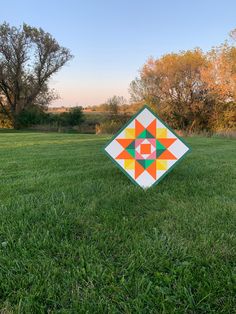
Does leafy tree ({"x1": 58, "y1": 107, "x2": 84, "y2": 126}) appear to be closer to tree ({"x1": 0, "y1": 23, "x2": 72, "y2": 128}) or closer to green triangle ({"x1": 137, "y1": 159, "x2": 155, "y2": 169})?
tree ({"x1": 0, "y1": 23, "x2": 72, "y2": 128})

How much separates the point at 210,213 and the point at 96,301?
4.64 ft

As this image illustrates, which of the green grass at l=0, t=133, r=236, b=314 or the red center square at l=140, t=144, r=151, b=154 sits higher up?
the red center square at l=140, t=144, r=151, b=154

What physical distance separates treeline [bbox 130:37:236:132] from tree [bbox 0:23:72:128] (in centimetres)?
1089

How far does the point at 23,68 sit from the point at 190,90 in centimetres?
1830

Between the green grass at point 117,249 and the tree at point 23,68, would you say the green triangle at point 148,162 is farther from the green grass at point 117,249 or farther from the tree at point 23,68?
the tree at point 23,68

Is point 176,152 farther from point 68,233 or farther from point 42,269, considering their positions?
point 42,269

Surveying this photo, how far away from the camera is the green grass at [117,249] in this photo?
4.48 ft

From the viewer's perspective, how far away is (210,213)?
2404 millimetres

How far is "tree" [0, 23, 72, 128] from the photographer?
28922 millimetres

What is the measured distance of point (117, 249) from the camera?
1.82 metres

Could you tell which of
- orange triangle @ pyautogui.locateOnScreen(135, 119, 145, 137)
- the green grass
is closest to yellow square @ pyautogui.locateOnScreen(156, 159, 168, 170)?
the green grass

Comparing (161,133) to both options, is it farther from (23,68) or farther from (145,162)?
(23,68)

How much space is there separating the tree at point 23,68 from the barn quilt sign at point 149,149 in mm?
29035

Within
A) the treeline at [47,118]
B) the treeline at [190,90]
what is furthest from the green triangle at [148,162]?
the treeline at [47,118]
